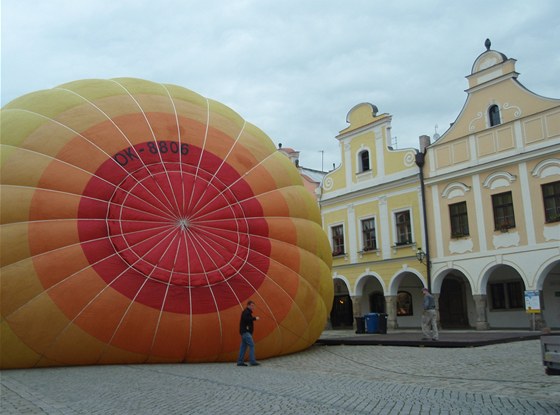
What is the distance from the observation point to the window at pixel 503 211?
2034 centimetres

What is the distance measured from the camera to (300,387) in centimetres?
760

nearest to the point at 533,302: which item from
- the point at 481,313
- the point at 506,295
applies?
the point at 481,313

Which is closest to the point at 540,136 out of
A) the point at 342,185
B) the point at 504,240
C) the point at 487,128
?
the point at 487,128

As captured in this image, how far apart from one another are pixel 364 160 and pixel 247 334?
56.6 feet

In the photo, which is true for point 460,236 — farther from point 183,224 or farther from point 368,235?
point 183,224

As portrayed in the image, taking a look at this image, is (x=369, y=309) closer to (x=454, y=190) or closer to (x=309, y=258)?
(x=454, y=190)

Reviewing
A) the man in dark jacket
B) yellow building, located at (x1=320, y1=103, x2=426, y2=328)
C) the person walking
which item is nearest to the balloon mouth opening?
the man in dark jacket

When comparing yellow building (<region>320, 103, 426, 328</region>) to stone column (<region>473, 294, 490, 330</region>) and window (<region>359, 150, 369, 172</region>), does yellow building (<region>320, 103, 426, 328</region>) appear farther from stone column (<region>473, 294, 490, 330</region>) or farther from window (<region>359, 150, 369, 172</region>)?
stone column (<region>473, 294, 490, 330</region>)

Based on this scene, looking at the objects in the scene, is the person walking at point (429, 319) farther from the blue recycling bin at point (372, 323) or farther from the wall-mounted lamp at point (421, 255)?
the wall-mounted lamp at point (421, 255)

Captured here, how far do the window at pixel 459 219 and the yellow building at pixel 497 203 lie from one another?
0.04m

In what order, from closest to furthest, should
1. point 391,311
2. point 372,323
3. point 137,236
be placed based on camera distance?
point 137,236, point 372,323, point 391,311

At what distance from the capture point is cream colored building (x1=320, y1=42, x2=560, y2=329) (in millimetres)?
19531

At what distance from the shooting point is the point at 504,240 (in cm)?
2034

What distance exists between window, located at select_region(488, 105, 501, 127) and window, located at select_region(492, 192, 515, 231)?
270 centimetres
